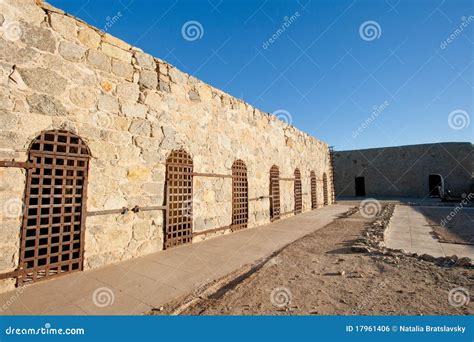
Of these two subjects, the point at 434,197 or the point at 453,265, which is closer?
the point at 453,265

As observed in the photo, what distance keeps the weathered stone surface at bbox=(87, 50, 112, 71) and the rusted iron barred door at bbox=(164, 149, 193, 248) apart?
70.7 inches

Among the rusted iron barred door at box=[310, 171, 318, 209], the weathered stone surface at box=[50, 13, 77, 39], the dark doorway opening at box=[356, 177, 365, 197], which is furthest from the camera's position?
the dark doorway opening at box=[356, 177, 365, 197]

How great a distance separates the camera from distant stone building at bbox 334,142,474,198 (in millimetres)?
20250

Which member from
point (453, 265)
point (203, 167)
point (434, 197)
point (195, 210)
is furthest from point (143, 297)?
point (434, 197)

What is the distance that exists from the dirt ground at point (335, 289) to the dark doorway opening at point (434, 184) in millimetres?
22033

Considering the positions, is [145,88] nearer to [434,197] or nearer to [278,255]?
[278,255]

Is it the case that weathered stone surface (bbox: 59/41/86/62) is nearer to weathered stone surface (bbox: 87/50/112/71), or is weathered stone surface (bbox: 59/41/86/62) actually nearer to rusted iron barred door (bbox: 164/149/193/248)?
weathered stone surface (bbox: 87/50/112/71)

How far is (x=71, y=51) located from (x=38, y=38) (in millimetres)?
382

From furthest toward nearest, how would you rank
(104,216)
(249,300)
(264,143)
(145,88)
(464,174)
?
(464,174)
(264,143)
(145,88)
(104,216)
(249,300)

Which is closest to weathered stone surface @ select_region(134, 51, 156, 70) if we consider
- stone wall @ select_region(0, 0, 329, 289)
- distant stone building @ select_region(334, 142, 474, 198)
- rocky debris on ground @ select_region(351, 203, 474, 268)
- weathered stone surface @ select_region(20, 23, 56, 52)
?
stone wall @ select_region(0, 0, 329, 289)

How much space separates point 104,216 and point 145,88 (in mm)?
2322

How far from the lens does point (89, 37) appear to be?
377 centimetres

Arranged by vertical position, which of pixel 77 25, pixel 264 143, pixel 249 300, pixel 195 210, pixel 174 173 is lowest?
pixel 249 300

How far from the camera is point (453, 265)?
352cm
